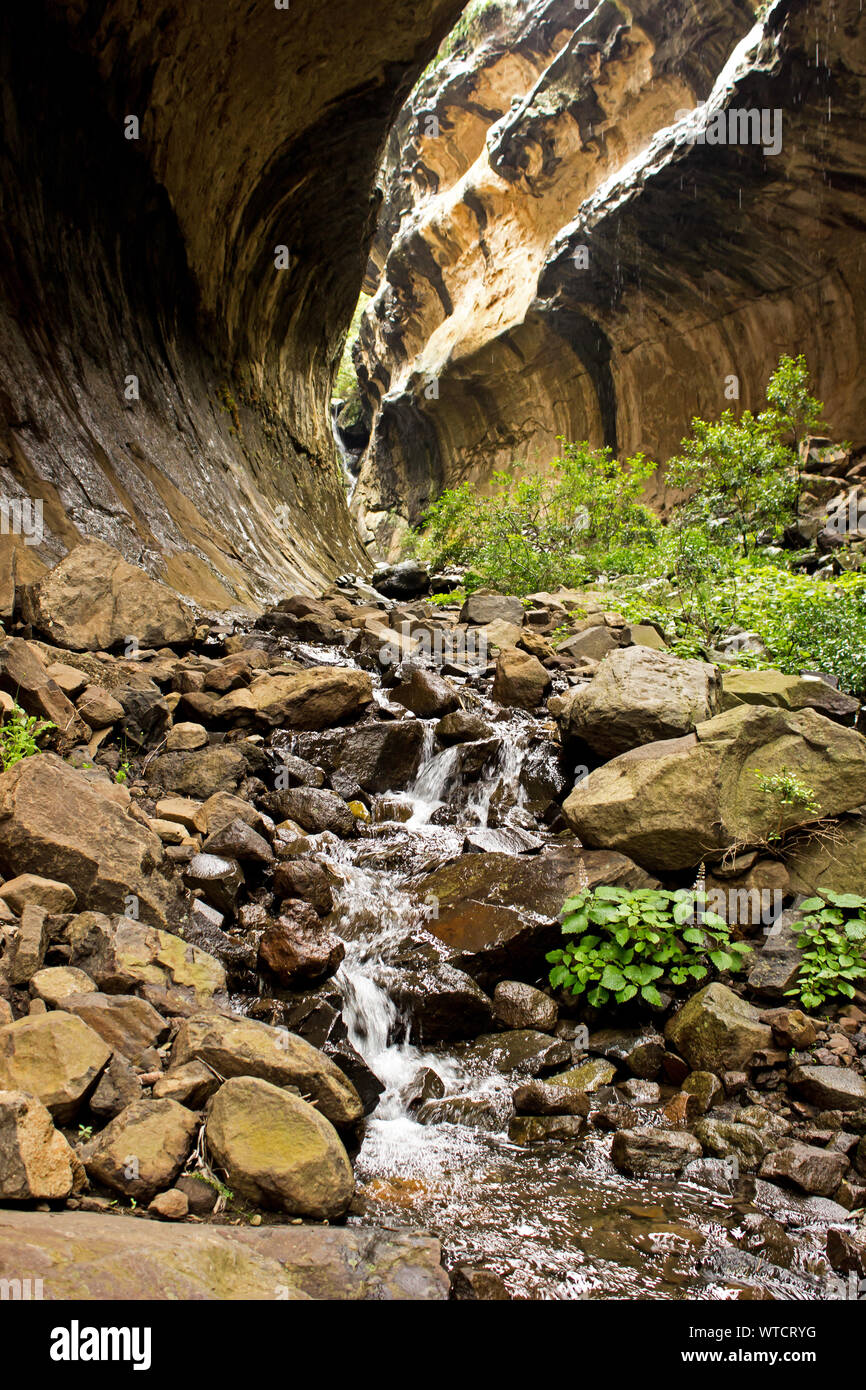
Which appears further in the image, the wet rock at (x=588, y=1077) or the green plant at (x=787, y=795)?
the green plant at (x=787, y=795)

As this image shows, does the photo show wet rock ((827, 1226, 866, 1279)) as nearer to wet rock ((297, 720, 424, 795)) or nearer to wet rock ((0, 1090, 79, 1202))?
wet rock ((0, 1090, 79, 1202))

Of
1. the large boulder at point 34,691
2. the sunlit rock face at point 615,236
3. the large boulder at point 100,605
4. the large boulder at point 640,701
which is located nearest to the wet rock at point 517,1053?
the large boulder at point 640,701

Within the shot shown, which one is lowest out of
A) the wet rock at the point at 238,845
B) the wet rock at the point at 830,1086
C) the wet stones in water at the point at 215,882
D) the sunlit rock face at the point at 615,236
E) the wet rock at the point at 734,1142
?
the wet rock at the point at 734,1142

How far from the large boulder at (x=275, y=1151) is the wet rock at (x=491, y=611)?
8.20 meters

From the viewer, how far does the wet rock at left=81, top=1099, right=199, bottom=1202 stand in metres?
2.04

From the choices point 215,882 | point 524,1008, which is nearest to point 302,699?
point 215,882

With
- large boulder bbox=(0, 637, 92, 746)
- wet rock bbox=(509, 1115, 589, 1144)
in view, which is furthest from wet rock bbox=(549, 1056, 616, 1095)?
large boulder bbox=(0, 637, 92, 746)

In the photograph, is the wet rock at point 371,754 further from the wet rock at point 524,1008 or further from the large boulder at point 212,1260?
the large boulder at point 212,1260

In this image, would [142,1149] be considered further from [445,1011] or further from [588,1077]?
[588,1077]

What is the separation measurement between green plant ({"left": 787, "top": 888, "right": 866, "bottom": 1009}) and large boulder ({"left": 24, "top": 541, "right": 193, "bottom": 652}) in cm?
540

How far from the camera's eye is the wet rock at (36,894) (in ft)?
9.24

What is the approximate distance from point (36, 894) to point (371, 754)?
3.26 m

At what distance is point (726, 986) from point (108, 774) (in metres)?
3.51

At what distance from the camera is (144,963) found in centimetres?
294
